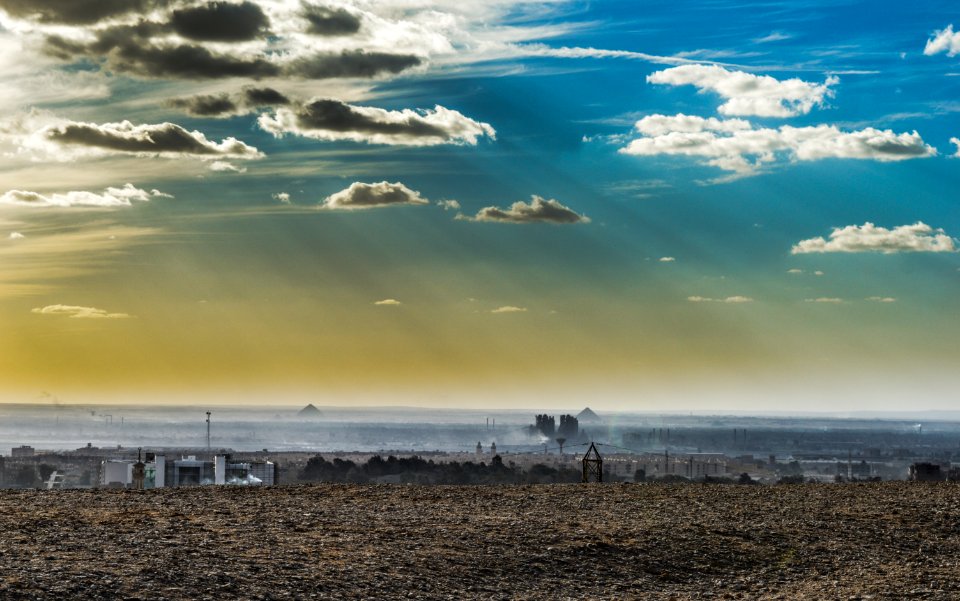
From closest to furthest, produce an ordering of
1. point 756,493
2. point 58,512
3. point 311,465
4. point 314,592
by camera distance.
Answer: point 314,592 < point 58,512 < point 756,493 < point 311,465

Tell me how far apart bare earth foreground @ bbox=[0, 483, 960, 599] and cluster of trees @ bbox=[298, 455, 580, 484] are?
38118 millimetres

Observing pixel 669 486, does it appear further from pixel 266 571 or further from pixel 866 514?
pixel 266 571

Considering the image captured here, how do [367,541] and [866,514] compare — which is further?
[866,514]

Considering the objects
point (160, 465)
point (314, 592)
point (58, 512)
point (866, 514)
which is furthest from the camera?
point (160, 465)

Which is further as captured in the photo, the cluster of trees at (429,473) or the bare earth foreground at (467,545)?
the cluster of trees at (429,473)

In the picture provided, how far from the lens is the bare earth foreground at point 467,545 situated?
13.7m

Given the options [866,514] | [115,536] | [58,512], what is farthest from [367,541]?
[866,514]

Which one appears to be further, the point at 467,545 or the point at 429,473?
the point at 429,473

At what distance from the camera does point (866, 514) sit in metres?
20.3

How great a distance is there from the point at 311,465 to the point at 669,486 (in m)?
70.1

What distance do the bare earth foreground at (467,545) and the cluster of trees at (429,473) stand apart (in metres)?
38.1

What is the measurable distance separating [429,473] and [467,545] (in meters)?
56.7

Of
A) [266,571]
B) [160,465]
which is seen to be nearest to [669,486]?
[266,571]

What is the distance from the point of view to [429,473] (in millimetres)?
72312
